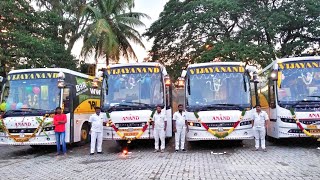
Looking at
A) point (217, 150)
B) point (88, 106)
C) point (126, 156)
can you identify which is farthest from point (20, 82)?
point (217, 150)

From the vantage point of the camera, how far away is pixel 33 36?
72.5 ft

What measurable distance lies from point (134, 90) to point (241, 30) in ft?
50.1

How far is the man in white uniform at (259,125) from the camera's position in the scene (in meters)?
12.7

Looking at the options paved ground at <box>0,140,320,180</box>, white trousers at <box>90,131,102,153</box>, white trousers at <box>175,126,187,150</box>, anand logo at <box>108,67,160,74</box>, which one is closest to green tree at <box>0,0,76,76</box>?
paved ground at <box>0,140,320,180</box>

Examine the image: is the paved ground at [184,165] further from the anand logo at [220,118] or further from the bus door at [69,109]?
the anand logo at [220,118]

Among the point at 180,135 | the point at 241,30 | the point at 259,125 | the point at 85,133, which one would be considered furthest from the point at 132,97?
the point at 241,30

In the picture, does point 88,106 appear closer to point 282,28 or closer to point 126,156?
point 126,156

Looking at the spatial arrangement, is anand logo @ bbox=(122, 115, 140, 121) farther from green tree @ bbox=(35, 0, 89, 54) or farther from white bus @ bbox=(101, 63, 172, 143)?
green tree @ bbox=(35, 0, 89, 54)

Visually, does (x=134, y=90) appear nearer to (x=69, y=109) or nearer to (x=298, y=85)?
(x=69, y=109)

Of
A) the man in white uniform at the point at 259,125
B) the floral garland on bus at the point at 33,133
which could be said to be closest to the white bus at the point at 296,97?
the man in white uniform at the point at 259,125

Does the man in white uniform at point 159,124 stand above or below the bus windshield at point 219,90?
below

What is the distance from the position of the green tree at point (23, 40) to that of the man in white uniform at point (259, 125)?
42.1 ft

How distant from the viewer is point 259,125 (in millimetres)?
12672

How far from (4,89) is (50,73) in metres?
1.64
